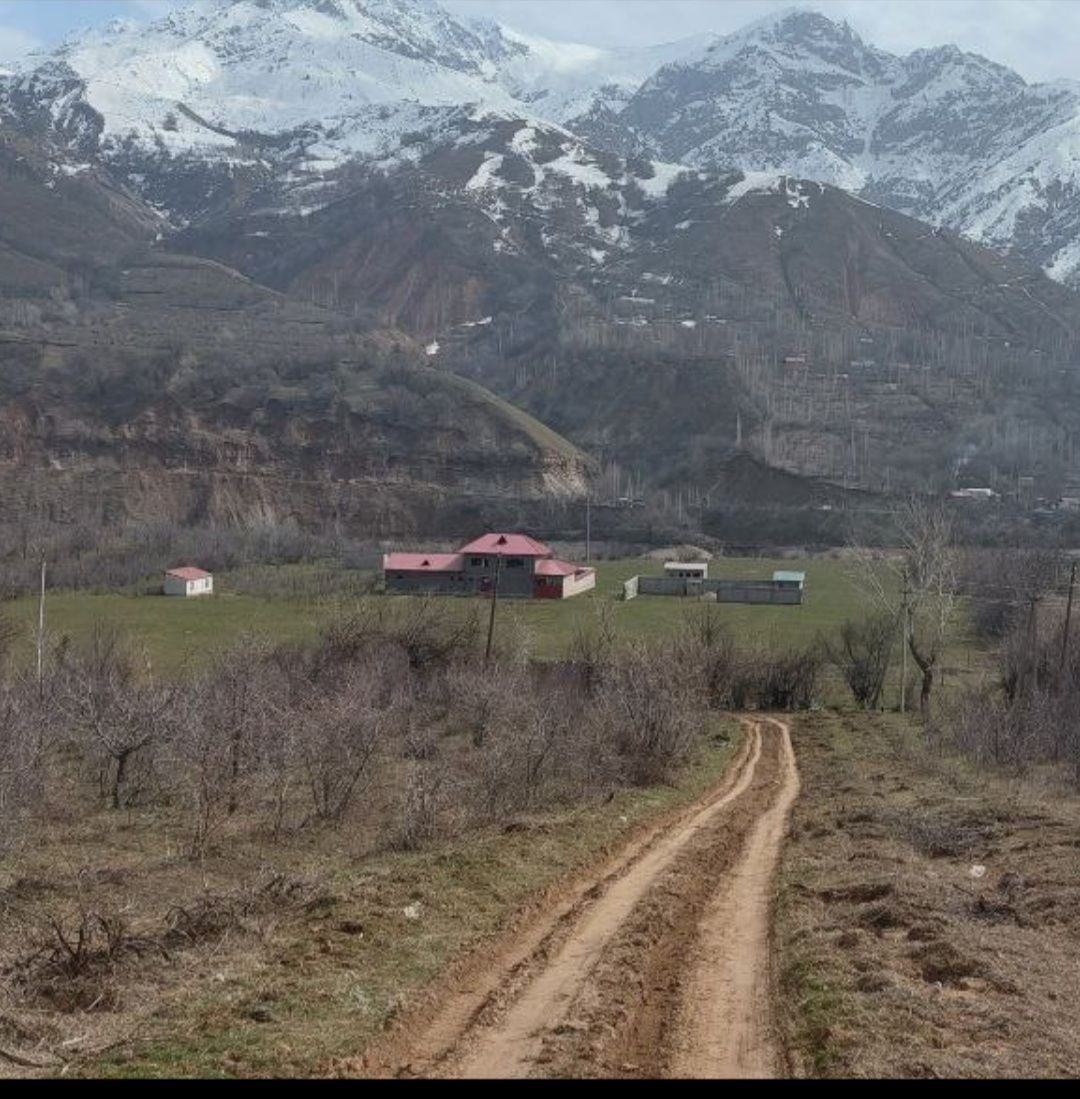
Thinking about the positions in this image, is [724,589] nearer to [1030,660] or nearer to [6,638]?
[1030,660]

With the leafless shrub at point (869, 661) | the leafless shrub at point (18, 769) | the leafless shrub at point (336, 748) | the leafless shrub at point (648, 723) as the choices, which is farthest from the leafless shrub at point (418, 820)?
the leafless shrub at point (869, 661)

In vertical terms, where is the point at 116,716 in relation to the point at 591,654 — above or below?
below

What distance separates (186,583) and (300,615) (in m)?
19.7


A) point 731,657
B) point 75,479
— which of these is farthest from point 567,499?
point 731,657

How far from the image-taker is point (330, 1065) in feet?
36.0

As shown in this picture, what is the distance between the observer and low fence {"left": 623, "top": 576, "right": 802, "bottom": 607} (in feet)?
287

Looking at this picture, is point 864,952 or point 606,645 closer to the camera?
point 864,952

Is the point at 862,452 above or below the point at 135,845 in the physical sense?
above

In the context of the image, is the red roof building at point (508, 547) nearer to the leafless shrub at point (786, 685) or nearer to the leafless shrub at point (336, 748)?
the leafless shrub at point (786, 685)

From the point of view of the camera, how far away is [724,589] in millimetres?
89812

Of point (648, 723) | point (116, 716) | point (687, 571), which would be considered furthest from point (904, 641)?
point (687, 571)

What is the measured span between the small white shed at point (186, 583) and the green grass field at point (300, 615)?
1.55m

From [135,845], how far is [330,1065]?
55.5ft
